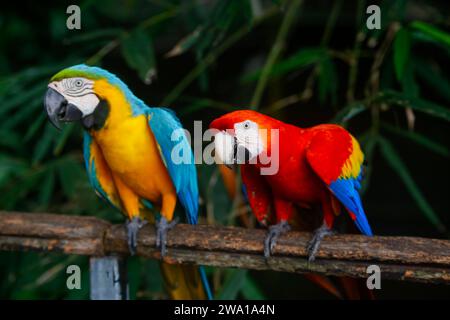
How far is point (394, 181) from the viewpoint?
2113 millimetres

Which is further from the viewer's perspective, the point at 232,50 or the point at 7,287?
the point at 232,50

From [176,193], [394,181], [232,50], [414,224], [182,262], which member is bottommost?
[182,262]

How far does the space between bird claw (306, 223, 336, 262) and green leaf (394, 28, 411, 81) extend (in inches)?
16.2

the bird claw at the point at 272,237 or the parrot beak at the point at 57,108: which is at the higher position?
the parrot beak at the point at 57,108

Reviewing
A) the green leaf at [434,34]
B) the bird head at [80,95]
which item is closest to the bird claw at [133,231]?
the bird head at [80,95]

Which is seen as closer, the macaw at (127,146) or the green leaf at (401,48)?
the macaw at (127,146)

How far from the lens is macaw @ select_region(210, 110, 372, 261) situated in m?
0.86

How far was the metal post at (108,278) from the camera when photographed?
108 centimetres

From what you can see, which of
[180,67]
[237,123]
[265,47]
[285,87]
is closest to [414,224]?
[285,87]

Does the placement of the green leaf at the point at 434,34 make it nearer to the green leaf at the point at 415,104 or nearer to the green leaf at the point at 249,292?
the green leaf at the point at 415,104

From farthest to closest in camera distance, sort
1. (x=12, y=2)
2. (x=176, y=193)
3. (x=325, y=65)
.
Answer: (x=12, y=2) < (x=325, y=65) < (x=176, y=193)

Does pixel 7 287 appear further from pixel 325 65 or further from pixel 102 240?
pixel 325 65

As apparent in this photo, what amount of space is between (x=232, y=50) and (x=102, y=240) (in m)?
1.20

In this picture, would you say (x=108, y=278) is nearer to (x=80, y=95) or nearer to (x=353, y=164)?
(x=80, y=95)
